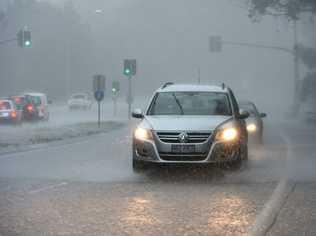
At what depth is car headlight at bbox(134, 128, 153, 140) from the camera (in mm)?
12078

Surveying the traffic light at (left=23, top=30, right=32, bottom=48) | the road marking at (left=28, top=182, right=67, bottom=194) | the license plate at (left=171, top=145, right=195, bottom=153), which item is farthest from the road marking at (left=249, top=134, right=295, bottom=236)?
the traffic light at (left=23, top=30, right=32, bottom=48)

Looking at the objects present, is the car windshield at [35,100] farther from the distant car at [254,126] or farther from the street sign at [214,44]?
the street sign at [214,44]

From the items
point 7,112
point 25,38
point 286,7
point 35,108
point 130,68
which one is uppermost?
point 286,7

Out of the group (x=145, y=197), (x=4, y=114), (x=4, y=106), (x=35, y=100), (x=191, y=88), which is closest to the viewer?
(x=145, y=197)

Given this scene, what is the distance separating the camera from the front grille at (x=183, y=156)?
466 inches

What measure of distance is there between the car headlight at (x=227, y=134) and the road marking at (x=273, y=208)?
3.49 feet

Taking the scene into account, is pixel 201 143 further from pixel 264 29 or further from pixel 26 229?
pixel 264 29

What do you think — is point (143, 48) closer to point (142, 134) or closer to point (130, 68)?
point (130, 68)

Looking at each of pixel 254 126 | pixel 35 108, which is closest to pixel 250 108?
pixel 254 126

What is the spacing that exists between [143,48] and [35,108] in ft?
342

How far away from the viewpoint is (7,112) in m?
31.4

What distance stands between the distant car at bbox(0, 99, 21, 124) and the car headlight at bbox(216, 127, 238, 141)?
2050 centimetres

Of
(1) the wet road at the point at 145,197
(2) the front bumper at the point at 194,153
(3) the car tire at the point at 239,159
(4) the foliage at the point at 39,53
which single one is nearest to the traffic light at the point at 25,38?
(1) the wet road at the point at 145,197

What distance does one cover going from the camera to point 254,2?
132 ft
